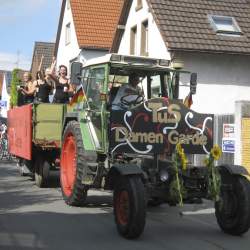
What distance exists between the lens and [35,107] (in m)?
13.0

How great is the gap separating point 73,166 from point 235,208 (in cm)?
337

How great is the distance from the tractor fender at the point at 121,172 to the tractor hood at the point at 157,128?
587mm

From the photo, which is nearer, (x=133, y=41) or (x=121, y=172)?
(x=121, y=172)

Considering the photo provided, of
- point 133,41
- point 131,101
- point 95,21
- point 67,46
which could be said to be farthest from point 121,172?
point 67,46

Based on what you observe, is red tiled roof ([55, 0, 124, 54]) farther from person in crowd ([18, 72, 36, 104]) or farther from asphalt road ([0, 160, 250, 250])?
asphalt road ([0, 160, 250, 250])

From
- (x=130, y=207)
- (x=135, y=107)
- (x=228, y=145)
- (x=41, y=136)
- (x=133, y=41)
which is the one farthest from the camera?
(x=133, y=41)

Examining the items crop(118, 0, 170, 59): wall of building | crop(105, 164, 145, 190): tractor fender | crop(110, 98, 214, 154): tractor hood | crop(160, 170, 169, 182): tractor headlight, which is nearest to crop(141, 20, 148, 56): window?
crop(118, 0, 170, 59): wall of building

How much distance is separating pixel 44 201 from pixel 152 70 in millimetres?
3204

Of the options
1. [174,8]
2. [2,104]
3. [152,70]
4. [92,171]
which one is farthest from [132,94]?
[2,104]

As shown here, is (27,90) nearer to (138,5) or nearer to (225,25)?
(225,25)

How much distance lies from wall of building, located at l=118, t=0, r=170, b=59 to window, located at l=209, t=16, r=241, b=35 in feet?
6.63

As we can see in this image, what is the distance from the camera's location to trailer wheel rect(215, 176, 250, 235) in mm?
8086

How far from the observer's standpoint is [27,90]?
15.5m

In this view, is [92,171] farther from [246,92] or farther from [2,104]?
[2,104]
